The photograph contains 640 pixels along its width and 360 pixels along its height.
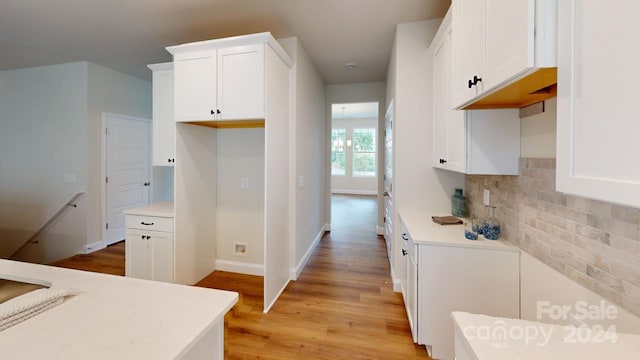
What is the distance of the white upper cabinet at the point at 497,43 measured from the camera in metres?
0.87

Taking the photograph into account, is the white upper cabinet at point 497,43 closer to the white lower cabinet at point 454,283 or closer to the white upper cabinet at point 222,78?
the white lower cabinet at point 454,283

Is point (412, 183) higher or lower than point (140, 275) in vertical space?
higher

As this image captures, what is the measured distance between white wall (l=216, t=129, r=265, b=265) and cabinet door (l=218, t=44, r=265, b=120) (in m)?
0.70

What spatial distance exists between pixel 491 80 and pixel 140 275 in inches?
133

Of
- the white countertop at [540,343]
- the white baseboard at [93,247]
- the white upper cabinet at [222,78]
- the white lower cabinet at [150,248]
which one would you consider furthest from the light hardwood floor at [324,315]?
the white upper cabinet at [222,78]

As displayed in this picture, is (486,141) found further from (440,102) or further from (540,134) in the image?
(440,102)

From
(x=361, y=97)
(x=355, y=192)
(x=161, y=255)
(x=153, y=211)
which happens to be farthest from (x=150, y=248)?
(x=355, y=192)

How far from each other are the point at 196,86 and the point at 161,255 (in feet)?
5.61

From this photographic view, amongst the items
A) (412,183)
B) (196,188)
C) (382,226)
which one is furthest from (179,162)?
(382,226)

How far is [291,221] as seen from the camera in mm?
2969

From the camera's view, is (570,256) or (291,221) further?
(291,221)

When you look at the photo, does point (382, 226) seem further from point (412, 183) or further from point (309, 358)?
point (309, 358)

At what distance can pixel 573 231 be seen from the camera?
1201 millimetres

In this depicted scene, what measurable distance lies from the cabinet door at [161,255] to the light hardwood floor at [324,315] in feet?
1.42
